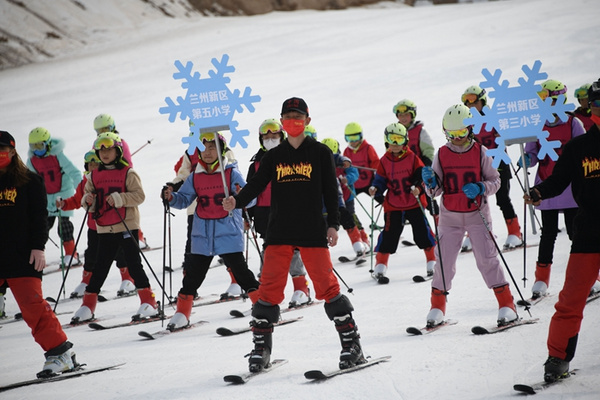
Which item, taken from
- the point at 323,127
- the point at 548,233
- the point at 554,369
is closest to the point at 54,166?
the point at 548,233

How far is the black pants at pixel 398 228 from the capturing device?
9.68m

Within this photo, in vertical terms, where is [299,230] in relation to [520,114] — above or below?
below

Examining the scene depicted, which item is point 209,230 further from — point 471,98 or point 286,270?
point 471,98

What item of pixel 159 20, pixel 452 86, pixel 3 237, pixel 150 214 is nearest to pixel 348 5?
pixel 159 20

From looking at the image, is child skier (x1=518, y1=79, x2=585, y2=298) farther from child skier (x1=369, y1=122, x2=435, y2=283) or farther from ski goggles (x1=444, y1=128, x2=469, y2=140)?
child skier (x1=369, y1=122, x2=435, y2=283)

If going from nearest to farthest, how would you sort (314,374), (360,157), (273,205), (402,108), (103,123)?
(314,374)
(273,205)
(103,123)
(402,108)
(360,157)

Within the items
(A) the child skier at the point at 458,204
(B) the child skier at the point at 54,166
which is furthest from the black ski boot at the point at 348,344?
Answer: (B) the child skier at the point at 54,166

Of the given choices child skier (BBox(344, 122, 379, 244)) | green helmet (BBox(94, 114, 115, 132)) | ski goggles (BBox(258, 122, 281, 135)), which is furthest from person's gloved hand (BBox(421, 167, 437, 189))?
child skier (BBox(344, 122, 379, 244))

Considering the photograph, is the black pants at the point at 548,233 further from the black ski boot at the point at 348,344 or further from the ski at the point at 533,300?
the black ski boot at the point at 348,344

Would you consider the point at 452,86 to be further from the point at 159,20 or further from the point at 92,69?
the point at 159,20

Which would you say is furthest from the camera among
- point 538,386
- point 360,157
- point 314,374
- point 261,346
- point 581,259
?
point 360,157

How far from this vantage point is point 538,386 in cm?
488

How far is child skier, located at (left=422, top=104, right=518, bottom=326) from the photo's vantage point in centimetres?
688

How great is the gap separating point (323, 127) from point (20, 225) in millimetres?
15120
